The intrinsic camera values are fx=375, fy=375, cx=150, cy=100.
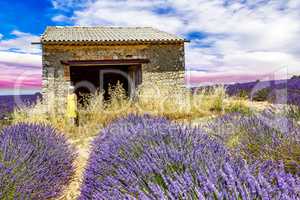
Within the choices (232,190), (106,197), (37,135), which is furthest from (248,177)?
(37,135)

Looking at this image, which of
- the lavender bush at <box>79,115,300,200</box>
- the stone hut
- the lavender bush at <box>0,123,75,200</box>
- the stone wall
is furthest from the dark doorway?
the lavender bush at <box>79,115,300,200</box>

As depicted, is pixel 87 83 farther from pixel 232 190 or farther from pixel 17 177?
pixel 232 190

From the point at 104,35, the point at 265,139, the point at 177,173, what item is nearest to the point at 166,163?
the point at 177,173

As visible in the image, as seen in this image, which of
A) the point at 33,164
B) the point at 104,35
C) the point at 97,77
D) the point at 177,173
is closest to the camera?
the point at 177,173

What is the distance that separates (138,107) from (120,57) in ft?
7.60

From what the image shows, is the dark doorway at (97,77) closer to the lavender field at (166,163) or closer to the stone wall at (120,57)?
the stone wall at (120,57)

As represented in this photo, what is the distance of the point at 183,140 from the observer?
3117 millimetres

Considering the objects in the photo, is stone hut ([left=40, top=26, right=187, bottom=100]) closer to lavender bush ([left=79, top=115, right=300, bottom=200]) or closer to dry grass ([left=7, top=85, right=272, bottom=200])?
dry grass ([left=7, top=85, right=272, bottom=200])

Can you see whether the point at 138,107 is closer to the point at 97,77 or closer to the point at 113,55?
the point at 113,55

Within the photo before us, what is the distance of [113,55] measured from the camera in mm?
11633

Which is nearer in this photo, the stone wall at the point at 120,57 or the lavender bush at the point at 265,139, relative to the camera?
the lavender bush at the point at 265,139

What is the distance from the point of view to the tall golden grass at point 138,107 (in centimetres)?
888

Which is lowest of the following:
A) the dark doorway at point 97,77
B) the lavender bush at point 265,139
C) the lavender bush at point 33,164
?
the lavender bush at point 33,164

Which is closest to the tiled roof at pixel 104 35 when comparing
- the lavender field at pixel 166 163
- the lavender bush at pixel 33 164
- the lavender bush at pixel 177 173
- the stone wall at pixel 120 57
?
the stone wall at pixel 120 57
